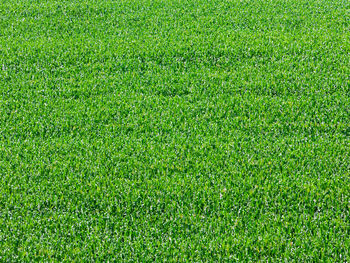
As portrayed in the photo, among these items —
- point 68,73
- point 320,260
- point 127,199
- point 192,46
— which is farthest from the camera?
point 192,46

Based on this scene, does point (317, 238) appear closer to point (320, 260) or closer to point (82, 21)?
point (320, 260)

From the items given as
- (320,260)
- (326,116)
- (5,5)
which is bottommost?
(320,260)

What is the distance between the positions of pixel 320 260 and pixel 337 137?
5.95 feet

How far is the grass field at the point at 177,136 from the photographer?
12.6 ft

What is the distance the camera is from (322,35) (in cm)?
718

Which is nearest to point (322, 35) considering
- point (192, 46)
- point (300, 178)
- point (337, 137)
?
point (192, 46)

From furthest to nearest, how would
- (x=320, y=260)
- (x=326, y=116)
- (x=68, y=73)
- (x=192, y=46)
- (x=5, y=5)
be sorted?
1. (x=5, y=5)
2. (x=192, y=46)
3. (x=68, y=73)
4. (x=326, y=116)
5. (x=320, y=260)

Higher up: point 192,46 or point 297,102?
point 192,46

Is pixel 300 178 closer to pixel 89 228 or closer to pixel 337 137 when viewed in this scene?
pixel 337 137

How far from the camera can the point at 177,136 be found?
5105mm

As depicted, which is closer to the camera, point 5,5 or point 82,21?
point 82,21

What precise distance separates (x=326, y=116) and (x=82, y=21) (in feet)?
15.8

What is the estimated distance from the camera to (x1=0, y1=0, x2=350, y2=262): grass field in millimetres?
3850

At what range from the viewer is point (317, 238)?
12.3 feet
